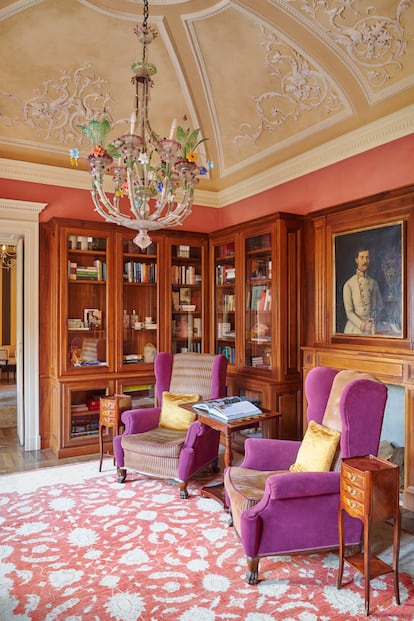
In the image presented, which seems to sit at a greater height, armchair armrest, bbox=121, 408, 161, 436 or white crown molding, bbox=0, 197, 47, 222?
white crown molding, bbox=0, 197, 47, 222

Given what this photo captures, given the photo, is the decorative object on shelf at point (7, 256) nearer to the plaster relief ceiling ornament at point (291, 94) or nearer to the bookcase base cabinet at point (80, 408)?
the bookcase base cabinet at point (80, 408)

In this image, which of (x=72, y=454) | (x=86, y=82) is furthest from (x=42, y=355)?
(x=86, y=82)

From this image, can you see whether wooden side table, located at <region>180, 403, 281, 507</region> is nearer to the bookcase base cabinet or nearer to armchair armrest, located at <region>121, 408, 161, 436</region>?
armchair armrest, located at <region>121, 408, 161, 436</region>

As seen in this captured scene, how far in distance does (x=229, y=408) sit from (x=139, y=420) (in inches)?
44.1

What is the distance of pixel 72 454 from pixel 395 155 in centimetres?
431

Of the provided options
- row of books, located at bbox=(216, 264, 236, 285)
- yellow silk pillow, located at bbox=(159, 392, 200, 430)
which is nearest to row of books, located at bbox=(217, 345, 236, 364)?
row of books, located at bbox=(216, 264, 236, 285)

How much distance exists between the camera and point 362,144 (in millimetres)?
4195

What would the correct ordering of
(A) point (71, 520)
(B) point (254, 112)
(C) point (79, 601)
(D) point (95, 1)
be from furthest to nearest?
(B) point (254, 112), (D) point (95, 1), (A) point (71, 520), (C) point (79, 601)

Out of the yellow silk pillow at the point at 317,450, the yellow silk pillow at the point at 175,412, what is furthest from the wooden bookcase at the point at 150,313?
the yellow silk pillow at the point at 317,450

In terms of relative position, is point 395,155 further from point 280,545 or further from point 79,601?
point 79,601

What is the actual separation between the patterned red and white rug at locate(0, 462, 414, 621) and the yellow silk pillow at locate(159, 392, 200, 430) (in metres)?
0.74

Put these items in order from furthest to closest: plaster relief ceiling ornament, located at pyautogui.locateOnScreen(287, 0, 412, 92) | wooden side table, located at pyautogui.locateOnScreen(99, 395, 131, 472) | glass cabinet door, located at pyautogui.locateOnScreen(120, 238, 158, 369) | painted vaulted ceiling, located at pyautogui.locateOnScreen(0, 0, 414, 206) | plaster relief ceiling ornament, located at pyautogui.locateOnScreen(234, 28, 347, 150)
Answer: glass cabinet door, located at pyautogui.locateOnScreen(120, 238, 158, 369) < wooden side table, located at pyautogui.locateOnScreen(99, 395, 131, 472) < plaster relief ceiling ornament, located at pyautogui.locateOnScreen(234, 28, 347, 150) < painted vaulted ceiling, located at pyautogui.locateOnScreen(0, 0, 414, 206) < plaster relief ceiling ornament, located at pyautogui.locateOnScreen(287, 0, 412, 92)

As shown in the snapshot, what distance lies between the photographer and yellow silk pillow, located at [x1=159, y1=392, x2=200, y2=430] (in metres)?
4.31

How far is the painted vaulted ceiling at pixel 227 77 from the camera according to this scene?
3.63m
